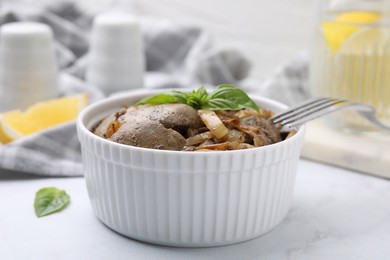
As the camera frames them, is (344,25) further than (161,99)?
Yes

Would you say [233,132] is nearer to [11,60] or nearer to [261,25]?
[11,60]

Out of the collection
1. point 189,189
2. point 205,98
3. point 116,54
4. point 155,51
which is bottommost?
point 155,51

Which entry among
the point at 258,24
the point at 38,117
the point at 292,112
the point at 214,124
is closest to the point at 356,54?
the point at 292,112

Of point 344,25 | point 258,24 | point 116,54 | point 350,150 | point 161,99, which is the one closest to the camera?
point 161,99

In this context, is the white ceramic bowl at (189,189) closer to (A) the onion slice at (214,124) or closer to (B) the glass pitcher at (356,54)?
(A) the onion slice at (214,124)

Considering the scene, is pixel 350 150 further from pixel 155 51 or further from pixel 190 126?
pixel 155 51

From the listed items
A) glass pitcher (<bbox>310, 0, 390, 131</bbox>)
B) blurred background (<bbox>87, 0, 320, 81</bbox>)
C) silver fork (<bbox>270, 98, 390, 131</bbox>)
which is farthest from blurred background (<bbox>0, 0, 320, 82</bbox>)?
silver fork (<bbox>270, 98, 390, 131</bbox>)

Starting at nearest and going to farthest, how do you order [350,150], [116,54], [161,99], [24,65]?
[161,99] → [350,150] → [24,65] → [116,54]

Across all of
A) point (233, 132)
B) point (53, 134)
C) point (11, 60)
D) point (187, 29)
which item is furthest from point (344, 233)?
point (187, 29)
